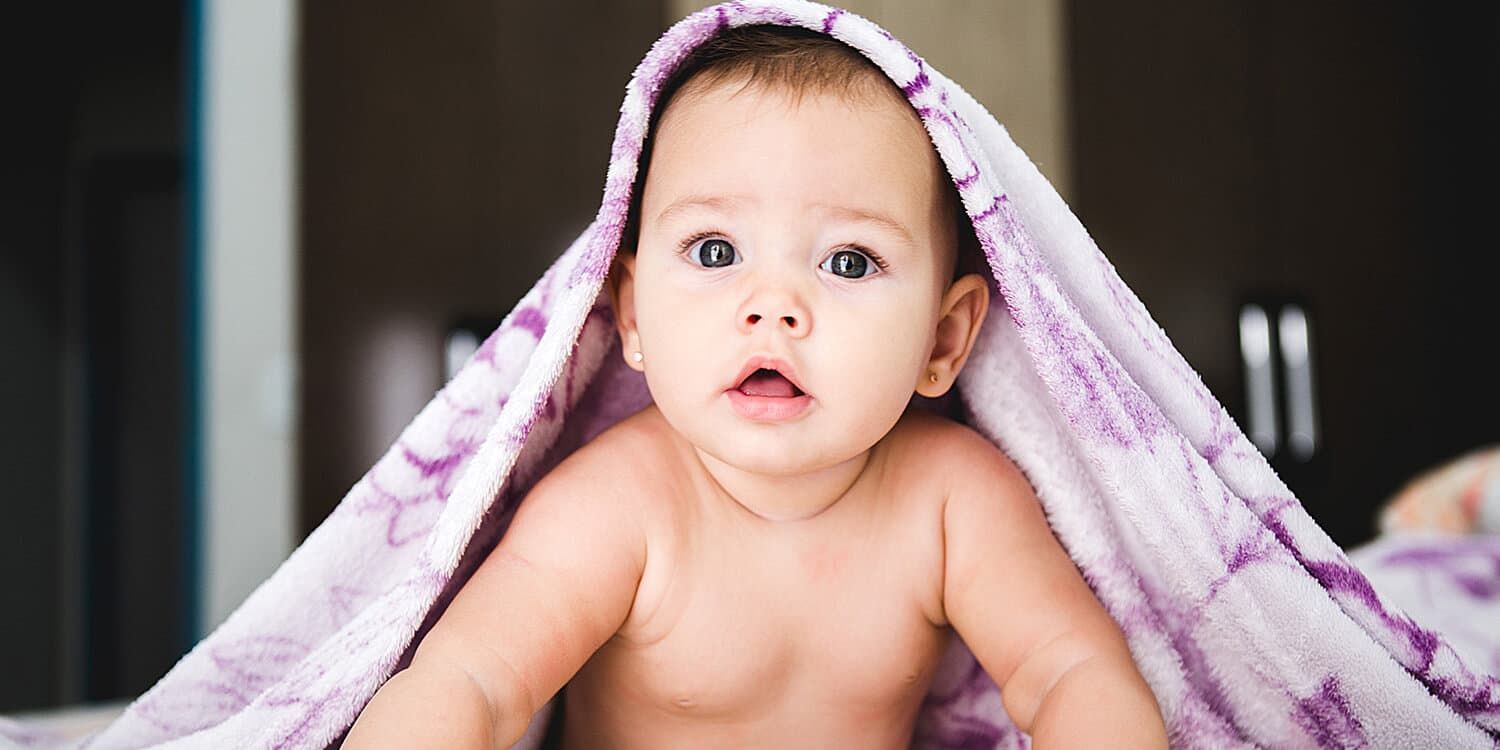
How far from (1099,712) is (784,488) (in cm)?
25

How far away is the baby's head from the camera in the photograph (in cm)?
70

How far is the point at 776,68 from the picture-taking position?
75cm

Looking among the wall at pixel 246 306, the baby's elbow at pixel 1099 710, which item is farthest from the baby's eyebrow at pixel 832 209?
the wall at pixel 246 306

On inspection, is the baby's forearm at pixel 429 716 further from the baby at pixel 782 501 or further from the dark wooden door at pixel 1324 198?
the dark wooden door at pixel 1324 198

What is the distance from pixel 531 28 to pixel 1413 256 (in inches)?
86.3

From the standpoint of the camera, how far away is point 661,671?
30.2 inches

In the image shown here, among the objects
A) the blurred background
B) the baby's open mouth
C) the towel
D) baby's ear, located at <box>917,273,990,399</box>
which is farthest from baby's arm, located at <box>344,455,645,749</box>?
the blurred background

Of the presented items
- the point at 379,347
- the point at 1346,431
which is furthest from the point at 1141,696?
the point at 1346,431

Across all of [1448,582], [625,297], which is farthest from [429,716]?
[1448,582]

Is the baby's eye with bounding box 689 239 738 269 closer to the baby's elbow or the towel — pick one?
the baby's elbow

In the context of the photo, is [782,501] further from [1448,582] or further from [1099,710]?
[1448,582]

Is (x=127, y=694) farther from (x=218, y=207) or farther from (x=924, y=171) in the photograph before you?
(x=924, y=171)

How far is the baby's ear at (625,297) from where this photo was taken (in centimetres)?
83

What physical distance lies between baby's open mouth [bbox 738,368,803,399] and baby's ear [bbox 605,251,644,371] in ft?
0.45
